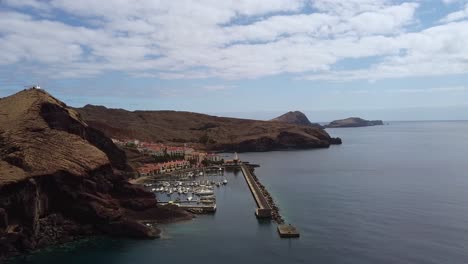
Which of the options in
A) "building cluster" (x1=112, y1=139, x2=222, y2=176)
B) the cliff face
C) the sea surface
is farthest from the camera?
"building cluster" (x1=112, y1=139, x2=222, y2=176)

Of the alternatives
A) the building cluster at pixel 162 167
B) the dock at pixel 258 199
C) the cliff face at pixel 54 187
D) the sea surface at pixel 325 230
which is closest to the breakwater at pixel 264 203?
the dock at pixel 258 199

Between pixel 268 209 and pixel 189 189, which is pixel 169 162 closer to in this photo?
pixel 189 189

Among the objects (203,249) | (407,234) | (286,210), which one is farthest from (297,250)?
(286,210)

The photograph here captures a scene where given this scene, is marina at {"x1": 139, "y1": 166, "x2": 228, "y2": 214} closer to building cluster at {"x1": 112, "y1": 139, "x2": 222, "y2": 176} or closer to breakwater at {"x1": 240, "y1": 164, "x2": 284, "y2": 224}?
building cluster at {"x1": 112, "y1": 139, "x2": 222, "y2": 176}

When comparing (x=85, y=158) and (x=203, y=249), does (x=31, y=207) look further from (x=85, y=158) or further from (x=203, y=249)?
(x=203, y=249)

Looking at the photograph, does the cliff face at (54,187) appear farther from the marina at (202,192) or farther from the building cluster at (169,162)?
the building cluster at (169,162)

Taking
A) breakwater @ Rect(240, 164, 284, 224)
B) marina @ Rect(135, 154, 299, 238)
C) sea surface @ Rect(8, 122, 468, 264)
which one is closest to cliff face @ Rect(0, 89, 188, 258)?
sea surface @ Rect(8, 122, 468, 264)

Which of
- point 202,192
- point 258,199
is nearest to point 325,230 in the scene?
point 258,199
